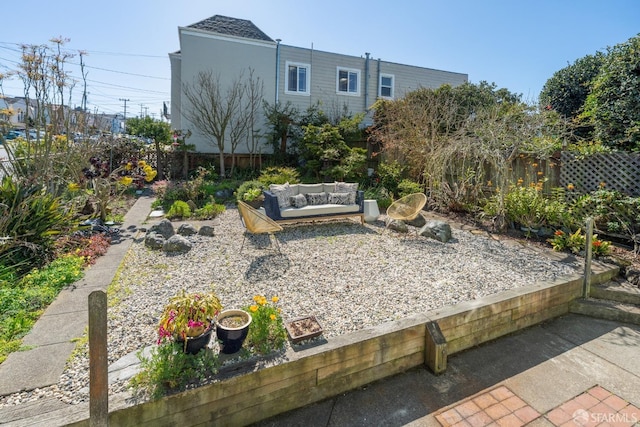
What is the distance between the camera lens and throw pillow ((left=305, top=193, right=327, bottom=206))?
728 cm

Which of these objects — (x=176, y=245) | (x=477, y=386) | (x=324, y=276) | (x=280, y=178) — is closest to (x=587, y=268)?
(x=477, y=386)

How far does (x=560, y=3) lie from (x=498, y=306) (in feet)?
22.7

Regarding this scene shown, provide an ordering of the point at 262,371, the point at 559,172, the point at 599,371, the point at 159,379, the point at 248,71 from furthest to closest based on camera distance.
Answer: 1. the point at 248,71
2. the point at 559,172
3. the point at 599,371
4. the point at 262,371
5. the point at 159,379

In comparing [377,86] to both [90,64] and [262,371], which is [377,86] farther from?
[262,371]

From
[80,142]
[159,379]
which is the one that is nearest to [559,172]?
[159,379]

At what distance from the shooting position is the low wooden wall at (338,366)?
2129 millimetres

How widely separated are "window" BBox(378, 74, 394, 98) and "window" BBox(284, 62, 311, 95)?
3.80 meters

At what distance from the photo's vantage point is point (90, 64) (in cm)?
627

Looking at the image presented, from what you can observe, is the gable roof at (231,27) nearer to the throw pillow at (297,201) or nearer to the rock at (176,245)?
the throw pillow at (297,201)

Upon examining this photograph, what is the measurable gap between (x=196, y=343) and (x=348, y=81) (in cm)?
1479

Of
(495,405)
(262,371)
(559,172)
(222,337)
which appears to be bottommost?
(495,405)

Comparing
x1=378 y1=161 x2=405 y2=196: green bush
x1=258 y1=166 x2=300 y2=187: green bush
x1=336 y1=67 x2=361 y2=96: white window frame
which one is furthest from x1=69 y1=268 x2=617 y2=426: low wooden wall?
x1=336 y1=67 x2=361 y2=96: white window frame

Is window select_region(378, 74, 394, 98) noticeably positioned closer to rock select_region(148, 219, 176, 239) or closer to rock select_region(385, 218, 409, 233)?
rock select_region(385, 218, 409, 233)

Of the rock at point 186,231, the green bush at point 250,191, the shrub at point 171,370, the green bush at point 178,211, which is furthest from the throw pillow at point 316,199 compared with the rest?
the shrub at point 171,370
